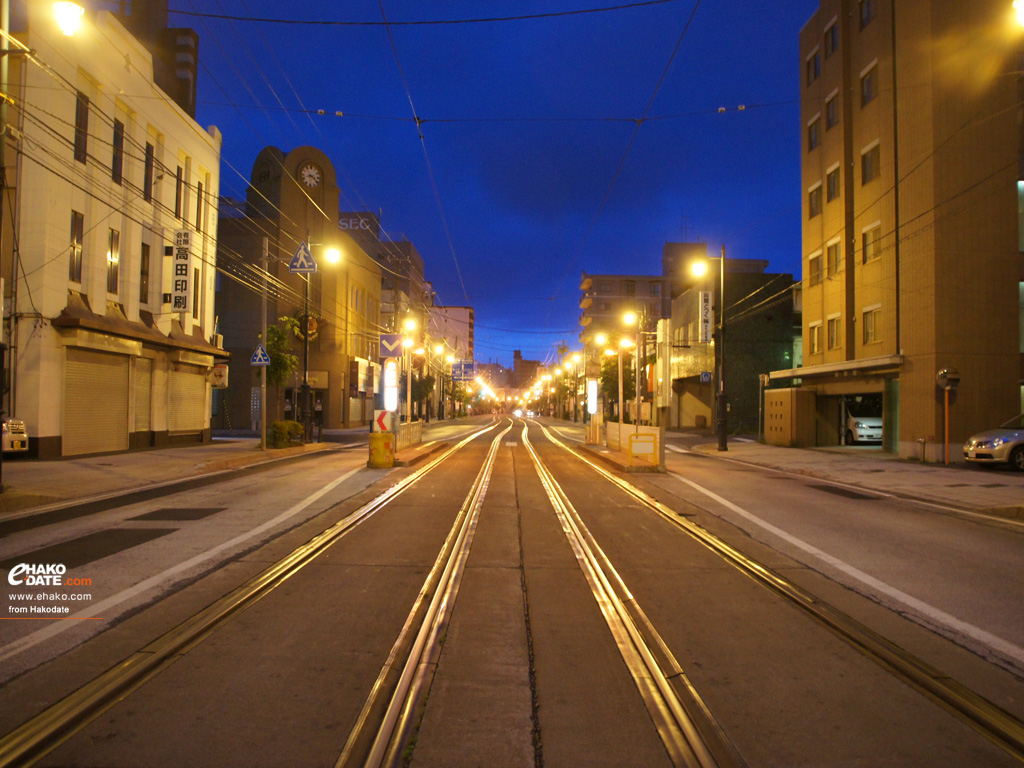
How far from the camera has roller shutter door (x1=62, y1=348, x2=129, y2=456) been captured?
20.7m

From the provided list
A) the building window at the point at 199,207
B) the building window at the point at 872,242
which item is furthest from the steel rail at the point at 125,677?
the building window at the point at 199,207

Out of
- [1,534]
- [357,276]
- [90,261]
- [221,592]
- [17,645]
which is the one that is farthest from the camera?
[357,276]

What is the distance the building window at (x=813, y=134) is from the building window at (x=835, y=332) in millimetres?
8206

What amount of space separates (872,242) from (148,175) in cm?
2700

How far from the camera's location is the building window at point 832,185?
28.7m

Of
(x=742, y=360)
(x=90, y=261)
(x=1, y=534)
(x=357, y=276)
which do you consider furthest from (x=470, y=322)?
(x=1, y=534)

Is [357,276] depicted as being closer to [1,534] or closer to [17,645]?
[1,534]

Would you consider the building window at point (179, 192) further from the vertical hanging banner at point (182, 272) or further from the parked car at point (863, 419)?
the parked car at point (863, 419)

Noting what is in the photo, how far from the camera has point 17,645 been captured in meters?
4.97

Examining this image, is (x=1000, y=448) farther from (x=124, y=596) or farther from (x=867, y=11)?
(x=124, y=596)

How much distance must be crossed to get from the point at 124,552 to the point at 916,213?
80.8 ft

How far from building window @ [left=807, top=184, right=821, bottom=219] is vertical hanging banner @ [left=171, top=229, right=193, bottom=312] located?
2628 cm

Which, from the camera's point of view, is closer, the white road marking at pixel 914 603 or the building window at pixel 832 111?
the white road marking at pixel 914 603
